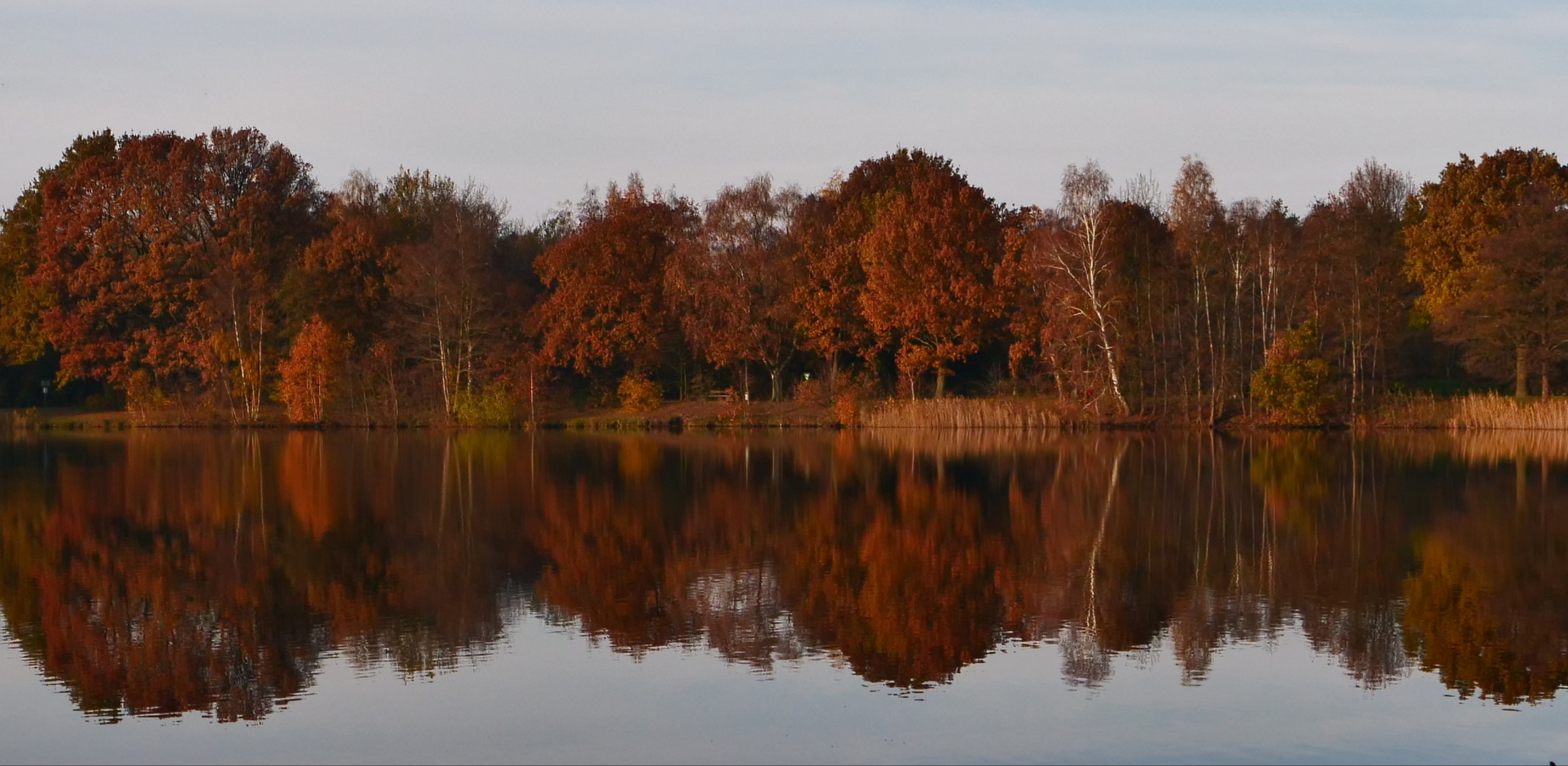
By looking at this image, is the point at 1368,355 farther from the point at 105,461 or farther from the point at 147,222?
the point at 147,222

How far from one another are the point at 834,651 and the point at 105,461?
30614mm

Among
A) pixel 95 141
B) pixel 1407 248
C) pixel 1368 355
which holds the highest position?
pixel 95 141

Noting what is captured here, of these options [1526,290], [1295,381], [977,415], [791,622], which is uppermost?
[1526,290]

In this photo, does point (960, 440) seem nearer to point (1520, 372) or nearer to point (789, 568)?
point (1520, 372)

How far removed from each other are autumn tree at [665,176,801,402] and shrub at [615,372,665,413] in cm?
269

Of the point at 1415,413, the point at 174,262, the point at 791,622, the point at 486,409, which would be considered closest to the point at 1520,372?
the point at 1415,413

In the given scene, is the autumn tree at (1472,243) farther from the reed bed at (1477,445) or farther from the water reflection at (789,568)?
the water reflection at (789,568)

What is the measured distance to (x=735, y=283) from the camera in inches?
2254

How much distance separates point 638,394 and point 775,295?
6.69 meters

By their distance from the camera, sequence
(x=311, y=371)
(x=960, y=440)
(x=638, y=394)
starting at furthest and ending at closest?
1. (x=311, y=371)
2. (x=638, y=394)
3. (x=960, y=440)

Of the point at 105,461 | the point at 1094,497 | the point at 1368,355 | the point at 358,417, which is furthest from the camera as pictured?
the point at 358,417

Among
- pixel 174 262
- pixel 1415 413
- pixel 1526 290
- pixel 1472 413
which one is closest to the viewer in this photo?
pixel 1526 290

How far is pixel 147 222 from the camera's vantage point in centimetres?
6172

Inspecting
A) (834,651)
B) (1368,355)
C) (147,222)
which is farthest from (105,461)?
(1368,355)
